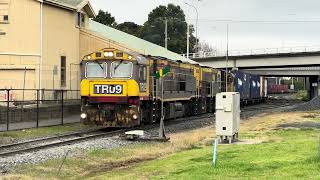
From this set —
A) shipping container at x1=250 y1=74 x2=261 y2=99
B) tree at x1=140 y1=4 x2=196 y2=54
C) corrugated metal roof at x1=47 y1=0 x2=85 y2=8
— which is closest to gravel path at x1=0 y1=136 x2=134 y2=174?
corrugated metal roof at x1=47 y1=0 x2=85 y2=8

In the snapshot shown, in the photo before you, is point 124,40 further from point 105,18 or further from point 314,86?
point 314,86

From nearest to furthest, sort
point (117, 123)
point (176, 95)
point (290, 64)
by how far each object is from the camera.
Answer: point (117, 123), point (176, 95), point (290, 64)

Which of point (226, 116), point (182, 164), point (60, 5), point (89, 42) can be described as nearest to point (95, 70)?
point (226, 116)

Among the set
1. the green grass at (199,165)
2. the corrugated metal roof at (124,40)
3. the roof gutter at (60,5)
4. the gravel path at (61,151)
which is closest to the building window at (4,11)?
the roof gutter at (60,5)

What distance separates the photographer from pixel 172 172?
41.6 feet

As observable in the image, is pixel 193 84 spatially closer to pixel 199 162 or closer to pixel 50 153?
pixel 50 153

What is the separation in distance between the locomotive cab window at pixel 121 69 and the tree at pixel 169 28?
3719 inches

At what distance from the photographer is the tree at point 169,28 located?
4798 inches

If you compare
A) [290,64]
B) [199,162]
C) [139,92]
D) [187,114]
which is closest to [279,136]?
[139,92]

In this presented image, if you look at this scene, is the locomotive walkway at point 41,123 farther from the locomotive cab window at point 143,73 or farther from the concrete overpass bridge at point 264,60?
the concrete overpass bridge at point 264,60

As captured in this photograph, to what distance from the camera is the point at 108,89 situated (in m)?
25.1

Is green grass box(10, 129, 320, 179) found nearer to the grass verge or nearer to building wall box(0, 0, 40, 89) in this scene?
the grass verge

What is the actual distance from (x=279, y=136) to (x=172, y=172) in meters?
10.7

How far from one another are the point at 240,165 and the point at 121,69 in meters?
13.3
